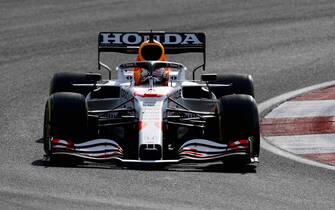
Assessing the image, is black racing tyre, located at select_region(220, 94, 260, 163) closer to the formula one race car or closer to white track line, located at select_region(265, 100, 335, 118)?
the formula one race car

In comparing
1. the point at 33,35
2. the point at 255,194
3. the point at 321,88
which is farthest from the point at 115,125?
the point at 33,35

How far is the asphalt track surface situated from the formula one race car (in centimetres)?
21

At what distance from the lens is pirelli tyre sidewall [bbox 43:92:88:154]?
14.6 meters

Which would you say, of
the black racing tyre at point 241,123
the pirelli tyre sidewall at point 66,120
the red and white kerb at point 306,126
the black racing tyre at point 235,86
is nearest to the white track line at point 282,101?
the red and white kerb at point 306,126

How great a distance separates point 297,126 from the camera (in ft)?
55.8

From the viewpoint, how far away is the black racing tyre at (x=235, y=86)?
16.9 meters

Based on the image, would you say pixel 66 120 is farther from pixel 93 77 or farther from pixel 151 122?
pixel 93 77

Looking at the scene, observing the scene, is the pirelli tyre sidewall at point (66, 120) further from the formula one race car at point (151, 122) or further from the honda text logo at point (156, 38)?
the honda text logo at point (156, 38)

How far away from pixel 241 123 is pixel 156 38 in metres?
3.06

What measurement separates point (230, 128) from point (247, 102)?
0.38m

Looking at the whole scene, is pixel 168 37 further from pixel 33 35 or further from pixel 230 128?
pixel 33 35

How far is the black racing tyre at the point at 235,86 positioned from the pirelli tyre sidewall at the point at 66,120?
8.77 feet

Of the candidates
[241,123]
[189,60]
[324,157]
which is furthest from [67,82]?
[189,60]

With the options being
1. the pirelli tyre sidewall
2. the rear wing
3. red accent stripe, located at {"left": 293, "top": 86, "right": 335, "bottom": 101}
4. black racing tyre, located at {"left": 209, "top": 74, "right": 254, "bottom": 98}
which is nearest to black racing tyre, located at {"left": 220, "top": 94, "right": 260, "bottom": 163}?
the pirelli tyre sidewall
